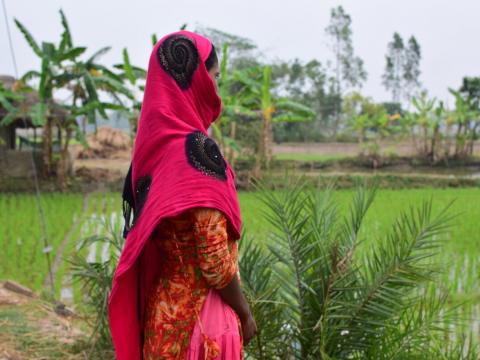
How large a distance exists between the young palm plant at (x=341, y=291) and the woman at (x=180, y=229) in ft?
2.03

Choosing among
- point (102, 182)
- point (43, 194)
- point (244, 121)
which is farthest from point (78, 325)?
point (244, 121)

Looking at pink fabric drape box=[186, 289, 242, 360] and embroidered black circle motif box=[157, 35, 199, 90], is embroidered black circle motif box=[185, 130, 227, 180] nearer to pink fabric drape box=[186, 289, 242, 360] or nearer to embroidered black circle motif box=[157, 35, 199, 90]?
embroidered black circle motif box=[157, 35, 199, 90]

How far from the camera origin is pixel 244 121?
18.0 metres

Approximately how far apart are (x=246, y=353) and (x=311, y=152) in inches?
813

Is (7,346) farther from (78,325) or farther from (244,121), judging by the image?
(244,121)

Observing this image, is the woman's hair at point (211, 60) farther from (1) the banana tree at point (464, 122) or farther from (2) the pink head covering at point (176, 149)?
(1) the banana tree at point (464, 122)

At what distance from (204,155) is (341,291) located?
1.00m

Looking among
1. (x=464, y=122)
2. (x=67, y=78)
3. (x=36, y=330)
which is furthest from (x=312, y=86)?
(x=36, y=330)

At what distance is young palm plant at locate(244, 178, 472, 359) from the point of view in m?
2.10

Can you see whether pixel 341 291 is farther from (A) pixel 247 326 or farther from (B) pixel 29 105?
(B) pixel 29 105

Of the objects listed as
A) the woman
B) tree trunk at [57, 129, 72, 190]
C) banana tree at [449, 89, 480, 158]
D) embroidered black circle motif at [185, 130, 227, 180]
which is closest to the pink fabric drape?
the woman

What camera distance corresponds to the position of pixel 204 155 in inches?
53.9

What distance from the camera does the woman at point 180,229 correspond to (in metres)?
1.35

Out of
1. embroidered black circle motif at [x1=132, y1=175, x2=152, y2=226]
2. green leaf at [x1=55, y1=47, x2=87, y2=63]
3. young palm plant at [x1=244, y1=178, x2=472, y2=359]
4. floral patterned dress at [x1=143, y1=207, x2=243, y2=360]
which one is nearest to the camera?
floral patterned dress at [x1=143, y1=207, x2=243, y2=360]
